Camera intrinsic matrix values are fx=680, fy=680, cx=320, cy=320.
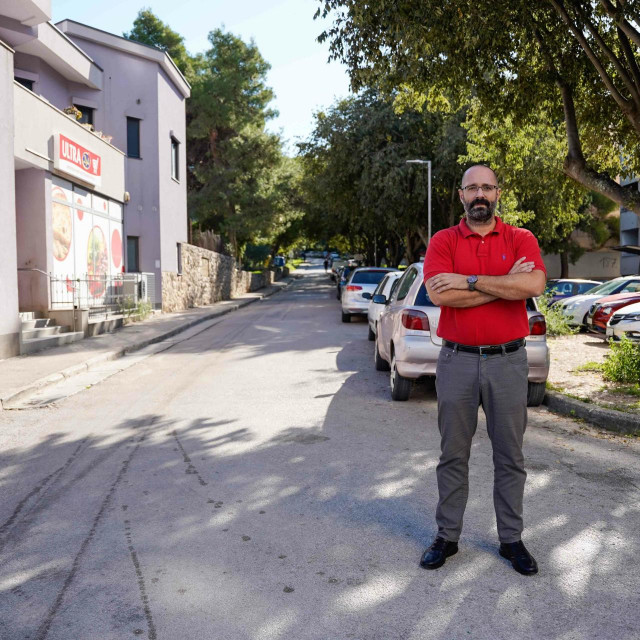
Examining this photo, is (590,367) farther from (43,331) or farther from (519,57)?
(43,331)

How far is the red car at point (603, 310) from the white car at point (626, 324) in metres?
1.42

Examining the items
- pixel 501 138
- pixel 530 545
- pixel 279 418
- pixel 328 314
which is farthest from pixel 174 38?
pixel 530 545

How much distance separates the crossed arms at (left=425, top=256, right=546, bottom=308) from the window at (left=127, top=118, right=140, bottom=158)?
73.2ft

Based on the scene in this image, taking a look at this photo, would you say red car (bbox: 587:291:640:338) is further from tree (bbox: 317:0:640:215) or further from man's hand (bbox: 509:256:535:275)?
man's hand (bbox: 509:256:535:275)

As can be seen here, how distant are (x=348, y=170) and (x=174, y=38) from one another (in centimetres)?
2606

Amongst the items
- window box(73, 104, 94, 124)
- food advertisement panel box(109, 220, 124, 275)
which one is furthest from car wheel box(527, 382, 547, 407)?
window box(73, 104, 94, 124)

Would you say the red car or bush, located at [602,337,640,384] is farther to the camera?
the red car

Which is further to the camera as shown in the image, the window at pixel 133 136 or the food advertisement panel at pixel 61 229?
the window at pixel 133 136

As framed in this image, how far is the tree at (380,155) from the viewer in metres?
29.9

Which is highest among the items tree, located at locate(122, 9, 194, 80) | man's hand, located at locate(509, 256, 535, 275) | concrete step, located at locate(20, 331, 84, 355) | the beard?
tree, located at locate(122, 9, 194, 80)

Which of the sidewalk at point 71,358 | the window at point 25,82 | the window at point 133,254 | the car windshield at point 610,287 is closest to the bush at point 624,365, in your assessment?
the sidewalk at point 71,358

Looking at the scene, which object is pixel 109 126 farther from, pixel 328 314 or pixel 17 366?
pixel 17 366

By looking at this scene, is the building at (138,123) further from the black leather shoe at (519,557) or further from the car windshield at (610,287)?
the black leather shoe at (519,557)

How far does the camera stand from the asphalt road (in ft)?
9.97
